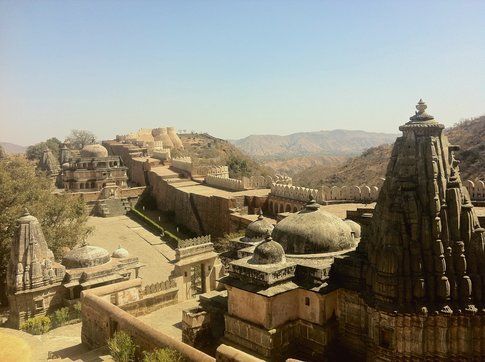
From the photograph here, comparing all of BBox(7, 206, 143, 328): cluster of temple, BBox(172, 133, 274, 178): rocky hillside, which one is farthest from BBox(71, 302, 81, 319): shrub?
BBox(172, 133, 274, 178): rocky hillside

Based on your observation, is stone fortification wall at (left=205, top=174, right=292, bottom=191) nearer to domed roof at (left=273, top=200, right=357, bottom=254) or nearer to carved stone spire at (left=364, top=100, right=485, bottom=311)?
domed roof at (left=273, top=200, right=357, bottom=254)

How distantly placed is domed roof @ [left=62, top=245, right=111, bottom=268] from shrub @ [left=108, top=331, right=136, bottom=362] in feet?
24.4

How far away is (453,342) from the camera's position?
10.8 m

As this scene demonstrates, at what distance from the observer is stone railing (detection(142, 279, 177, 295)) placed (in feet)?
59.6

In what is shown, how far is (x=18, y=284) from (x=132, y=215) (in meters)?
24.9

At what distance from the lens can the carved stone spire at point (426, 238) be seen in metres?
10.7

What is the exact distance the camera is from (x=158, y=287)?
1861cm

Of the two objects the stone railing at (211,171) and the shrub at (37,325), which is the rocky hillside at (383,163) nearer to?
the stone railing at (211,171)

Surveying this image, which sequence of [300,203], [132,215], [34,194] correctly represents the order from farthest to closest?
[132,215] → [300,203] → [34,194]

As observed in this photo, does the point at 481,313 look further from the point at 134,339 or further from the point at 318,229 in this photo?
the point at 134,339

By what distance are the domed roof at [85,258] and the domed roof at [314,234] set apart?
9.67m

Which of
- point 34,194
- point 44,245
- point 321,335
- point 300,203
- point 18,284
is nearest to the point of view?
point 321,335

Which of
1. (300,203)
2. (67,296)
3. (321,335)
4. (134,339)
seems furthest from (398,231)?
(300,203)

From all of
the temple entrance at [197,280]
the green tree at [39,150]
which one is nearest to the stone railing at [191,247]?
the temple entrance at [197,280]
